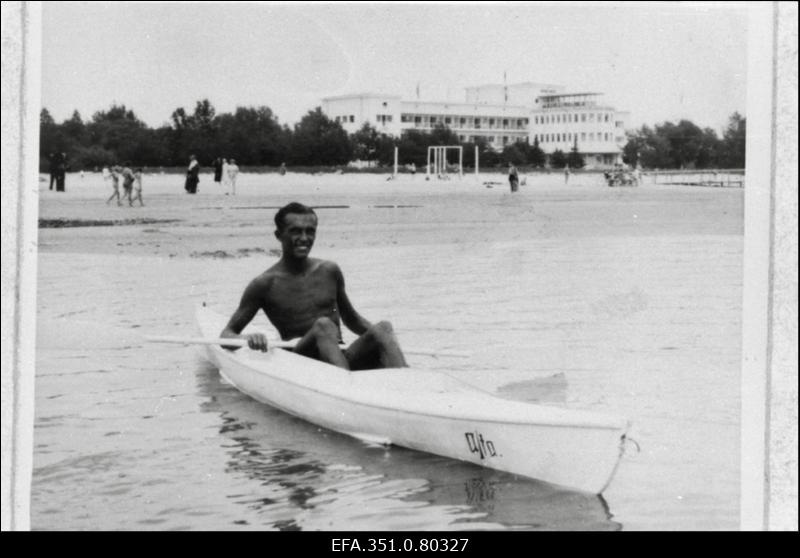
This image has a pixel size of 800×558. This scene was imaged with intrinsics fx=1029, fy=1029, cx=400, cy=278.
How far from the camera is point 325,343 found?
5531mm

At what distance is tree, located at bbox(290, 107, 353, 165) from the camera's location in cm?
1691

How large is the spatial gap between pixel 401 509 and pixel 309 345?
1.34 meters

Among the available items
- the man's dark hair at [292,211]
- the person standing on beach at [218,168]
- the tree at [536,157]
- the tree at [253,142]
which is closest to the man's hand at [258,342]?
the man's dark hair at [292,211]

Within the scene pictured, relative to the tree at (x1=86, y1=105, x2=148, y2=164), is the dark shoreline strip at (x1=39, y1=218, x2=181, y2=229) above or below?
below

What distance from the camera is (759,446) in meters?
4.90

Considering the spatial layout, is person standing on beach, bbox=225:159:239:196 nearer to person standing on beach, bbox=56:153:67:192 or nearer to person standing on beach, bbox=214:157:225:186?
person standing on beach, bbox=214:157:225:186

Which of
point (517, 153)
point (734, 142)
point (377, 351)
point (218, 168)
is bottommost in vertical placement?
point (377, 351)

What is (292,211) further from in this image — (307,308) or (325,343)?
(325,343)

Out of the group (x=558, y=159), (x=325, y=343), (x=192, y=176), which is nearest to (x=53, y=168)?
(x=325, y=343)

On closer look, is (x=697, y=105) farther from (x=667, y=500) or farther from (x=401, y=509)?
(x=401, y=509)

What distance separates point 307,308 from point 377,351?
1.82ft

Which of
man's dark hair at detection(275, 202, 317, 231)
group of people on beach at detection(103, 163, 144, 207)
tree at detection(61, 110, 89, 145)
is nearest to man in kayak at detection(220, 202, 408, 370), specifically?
man's dark hair at detection(275, 202, 317, 231)

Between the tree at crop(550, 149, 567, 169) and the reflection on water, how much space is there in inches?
877

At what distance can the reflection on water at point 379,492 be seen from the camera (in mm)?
4480
